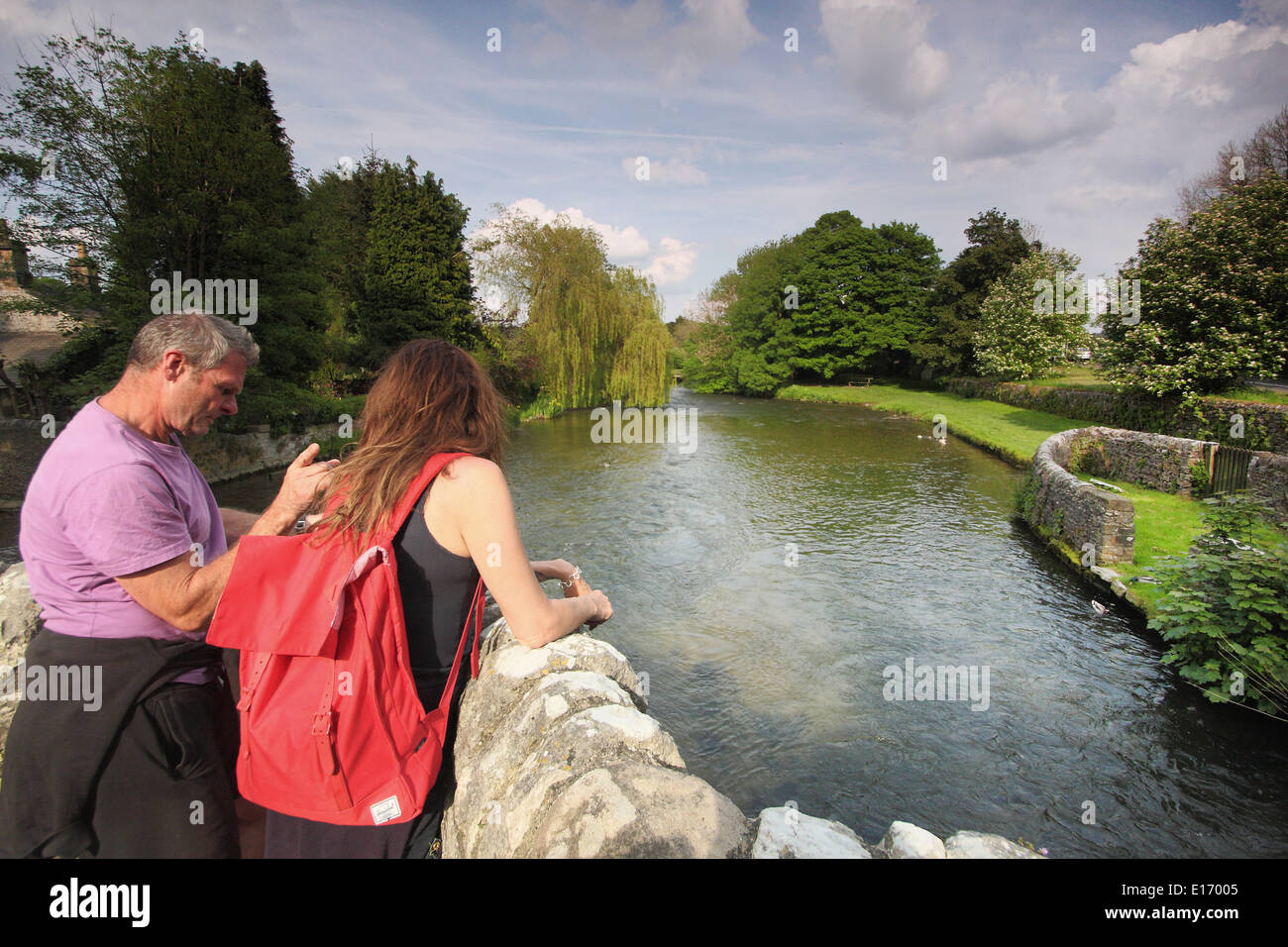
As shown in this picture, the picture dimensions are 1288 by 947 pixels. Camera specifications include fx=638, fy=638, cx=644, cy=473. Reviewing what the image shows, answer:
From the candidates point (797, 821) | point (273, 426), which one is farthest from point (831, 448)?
point (797, 821)

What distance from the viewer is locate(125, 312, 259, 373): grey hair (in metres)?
2.01

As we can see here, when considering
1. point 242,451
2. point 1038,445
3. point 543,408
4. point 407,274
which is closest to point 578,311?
point 543,408

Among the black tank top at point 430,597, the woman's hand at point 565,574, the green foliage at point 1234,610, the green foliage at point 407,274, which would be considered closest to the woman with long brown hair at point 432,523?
the black tank top at point 430,597

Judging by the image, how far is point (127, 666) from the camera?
5.91 ft

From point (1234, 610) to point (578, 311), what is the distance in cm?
3082

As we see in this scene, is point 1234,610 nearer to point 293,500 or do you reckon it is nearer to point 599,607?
point 599,607

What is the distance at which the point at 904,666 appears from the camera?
754cm

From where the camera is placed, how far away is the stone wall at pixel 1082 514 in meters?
9.80

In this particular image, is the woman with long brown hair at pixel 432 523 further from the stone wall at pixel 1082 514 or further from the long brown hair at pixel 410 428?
the stone wall at pixel 1082 514

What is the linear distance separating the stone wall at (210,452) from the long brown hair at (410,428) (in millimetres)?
14864

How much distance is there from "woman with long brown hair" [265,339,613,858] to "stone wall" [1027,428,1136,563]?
35.1 feet

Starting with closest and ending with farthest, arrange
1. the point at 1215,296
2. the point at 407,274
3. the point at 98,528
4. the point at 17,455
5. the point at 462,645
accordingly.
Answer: the point at 98,528 < the point at 462,645 < the point at 17,455 < the point at 1215,296 < the point at 407,274
